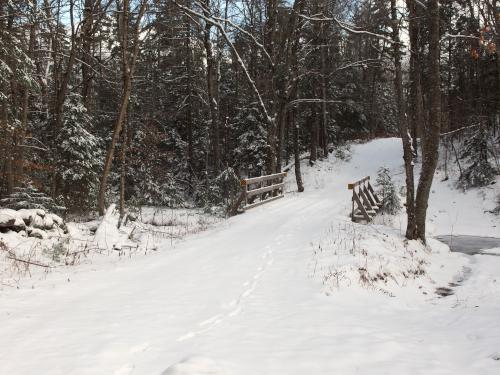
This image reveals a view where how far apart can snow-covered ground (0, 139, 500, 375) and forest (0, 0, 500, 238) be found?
12.3 ft

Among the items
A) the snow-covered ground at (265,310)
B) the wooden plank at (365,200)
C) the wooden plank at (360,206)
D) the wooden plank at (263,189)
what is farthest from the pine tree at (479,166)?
the snow-covered ground at (265,310)

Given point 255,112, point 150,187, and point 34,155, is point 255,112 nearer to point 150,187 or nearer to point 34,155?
point 150,187

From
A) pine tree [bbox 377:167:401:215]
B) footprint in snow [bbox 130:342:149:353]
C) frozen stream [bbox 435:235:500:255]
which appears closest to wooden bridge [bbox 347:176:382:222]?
pine tree [bbox 377:167:401:215]

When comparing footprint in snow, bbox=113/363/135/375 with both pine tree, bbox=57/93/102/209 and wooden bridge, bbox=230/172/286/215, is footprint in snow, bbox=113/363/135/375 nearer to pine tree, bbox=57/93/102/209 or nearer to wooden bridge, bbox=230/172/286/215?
wooden bridge, bbox=230/172/286/215

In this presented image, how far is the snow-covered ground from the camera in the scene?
3.94 m

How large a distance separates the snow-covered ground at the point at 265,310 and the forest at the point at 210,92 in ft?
12.3

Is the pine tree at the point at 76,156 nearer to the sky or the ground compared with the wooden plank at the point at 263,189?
nearer to the sky

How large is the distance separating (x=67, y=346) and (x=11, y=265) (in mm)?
4192

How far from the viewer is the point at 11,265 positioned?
7551 mm

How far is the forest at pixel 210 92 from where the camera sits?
455 inches

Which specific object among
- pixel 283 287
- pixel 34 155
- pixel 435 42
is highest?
pixel 435 42

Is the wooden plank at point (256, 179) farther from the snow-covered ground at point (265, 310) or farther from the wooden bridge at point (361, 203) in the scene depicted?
the wooden bridge at point (361, 203)

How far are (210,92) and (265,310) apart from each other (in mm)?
17411

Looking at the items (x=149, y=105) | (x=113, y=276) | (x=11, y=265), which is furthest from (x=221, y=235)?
(x=149, y=105)
